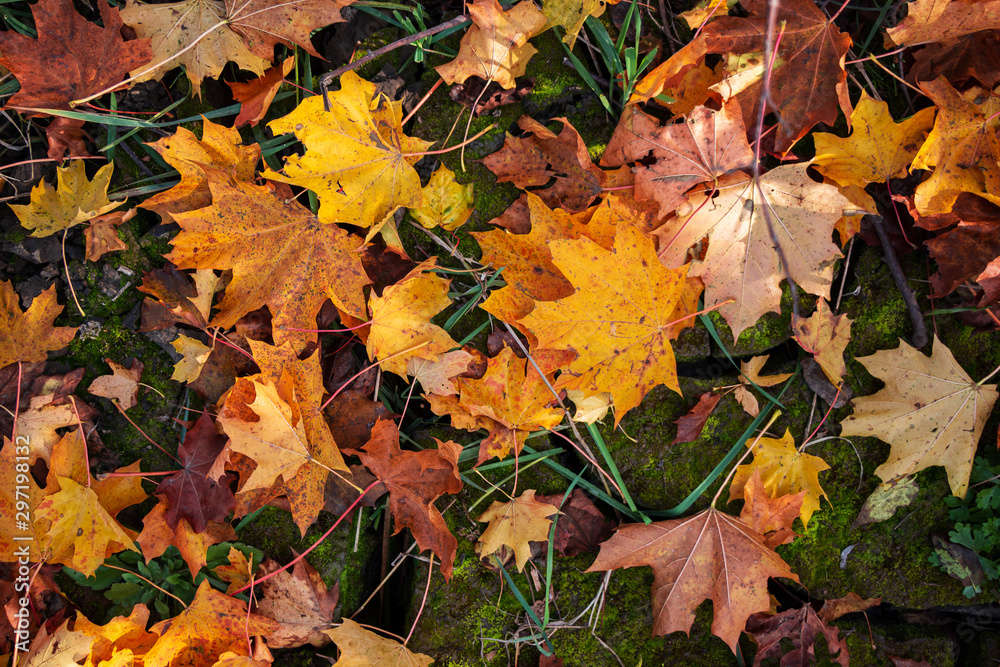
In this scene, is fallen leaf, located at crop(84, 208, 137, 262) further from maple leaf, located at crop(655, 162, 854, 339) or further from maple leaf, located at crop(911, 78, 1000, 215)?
maple leaf, located at crop(911, 78, 1000, 215)

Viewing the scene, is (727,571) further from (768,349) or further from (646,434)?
(768,349)

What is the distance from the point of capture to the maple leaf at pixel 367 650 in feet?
5.58

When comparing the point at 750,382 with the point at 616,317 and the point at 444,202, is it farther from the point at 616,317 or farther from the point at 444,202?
the point at 444,202

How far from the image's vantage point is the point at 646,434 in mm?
1946

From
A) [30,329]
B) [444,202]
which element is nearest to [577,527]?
[444,202]

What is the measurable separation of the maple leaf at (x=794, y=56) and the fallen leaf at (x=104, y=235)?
2.03m

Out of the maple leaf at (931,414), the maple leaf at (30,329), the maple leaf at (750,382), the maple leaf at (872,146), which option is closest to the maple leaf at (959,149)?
the maple leaf at (872,146)

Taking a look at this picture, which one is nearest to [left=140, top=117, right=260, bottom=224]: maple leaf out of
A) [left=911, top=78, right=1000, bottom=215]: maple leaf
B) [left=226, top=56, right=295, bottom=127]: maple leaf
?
[left=226, top=56, right=295, bottom=127]: maple leaf

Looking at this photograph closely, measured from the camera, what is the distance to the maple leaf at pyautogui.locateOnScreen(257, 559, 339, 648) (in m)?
1.80

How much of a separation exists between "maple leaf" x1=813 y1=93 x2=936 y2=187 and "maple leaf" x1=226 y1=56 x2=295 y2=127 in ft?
5.82

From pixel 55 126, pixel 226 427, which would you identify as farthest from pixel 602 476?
pixel 55 126

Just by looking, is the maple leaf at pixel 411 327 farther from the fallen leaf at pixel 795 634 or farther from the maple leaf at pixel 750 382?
the fallen leaf at pixel 795 634

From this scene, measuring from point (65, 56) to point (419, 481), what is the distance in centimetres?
181

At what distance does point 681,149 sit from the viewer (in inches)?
66.1
